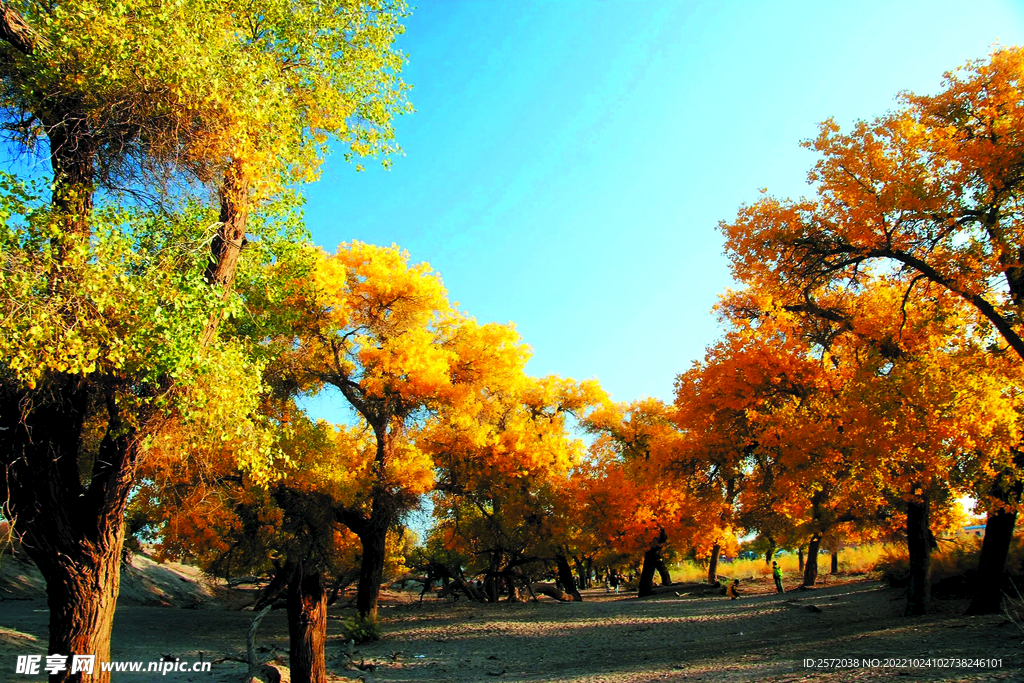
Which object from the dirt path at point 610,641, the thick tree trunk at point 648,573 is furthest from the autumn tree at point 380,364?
the thick tree trunk at point 648,573

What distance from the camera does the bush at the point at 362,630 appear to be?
14.7 m

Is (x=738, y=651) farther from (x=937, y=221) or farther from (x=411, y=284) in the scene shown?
(x=411, y=284)

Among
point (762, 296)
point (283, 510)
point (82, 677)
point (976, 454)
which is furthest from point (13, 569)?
point (976, 454)

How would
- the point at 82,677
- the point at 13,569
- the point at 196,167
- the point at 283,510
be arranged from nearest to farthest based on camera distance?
the point at 82,677 → the point at 196,167 → the point at 283,510 → the point at 13,569

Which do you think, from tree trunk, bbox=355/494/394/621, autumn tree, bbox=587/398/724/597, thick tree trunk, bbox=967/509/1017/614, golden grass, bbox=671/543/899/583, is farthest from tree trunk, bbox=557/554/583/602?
thick tree trunk, bbox=967/509/1017/614

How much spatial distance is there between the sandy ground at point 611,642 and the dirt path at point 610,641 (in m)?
0.03

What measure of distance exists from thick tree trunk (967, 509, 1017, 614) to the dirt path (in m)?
0.79

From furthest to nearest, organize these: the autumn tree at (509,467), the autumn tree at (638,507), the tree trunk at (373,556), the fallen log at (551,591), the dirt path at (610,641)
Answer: the fallen log at (551,591), the autumn tree at (638,507), the autumn tree at (509,467), the tree trunk at (373,556), the dirt path at (610,641)

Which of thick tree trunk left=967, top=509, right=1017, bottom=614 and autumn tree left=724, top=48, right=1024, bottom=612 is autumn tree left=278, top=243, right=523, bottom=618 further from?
thick tree trunk left=967, top=509, right=1017, bottom=614

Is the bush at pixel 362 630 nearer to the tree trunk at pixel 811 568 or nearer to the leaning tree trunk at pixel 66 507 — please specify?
the leaning tree trunk at pixel 66 507

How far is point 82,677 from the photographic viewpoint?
19.9ft

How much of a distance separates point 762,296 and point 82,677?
1364 cm

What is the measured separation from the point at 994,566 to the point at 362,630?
13578 mm

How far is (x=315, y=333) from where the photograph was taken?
1531 cm
